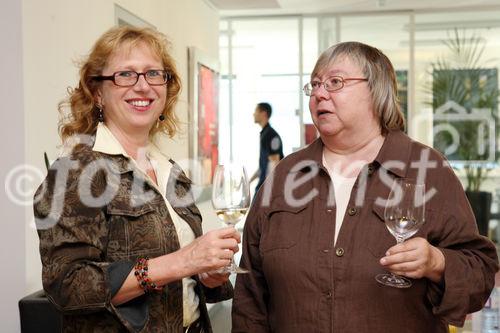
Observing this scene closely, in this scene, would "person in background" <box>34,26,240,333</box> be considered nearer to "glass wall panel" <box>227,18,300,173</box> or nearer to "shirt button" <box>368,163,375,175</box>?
"shirt button" <box>368,163,375,175</box>

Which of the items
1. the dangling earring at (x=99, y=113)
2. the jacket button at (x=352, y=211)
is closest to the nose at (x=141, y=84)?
the dangling earring at (x=99, y=113)

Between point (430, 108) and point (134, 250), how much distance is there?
779 cm

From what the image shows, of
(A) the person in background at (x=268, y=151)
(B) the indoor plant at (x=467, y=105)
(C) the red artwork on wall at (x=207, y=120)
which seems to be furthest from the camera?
(B) the indoor plant at (x=467, y=105)

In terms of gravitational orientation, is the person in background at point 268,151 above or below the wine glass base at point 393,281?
above

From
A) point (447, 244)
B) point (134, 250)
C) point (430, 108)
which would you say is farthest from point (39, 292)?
point (430, 108)

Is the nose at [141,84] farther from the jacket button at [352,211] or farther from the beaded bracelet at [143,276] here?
the jacket button at [352,211]

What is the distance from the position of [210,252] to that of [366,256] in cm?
50

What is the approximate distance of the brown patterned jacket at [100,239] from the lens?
1.54 m

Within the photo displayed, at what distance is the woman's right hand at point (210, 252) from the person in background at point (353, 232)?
37cm

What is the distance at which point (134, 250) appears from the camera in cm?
164

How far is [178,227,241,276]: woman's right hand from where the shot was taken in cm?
151

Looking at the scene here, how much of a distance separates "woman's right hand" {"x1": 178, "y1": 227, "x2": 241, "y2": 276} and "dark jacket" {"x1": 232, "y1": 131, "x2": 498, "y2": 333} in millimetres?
368

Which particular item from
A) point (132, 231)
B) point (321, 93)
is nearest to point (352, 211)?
point (321, 93)

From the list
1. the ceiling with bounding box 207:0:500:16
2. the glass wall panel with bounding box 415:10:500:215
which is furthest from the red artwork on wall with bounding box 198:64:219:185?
the glass wall panel with bounding box 415:10:500:215
